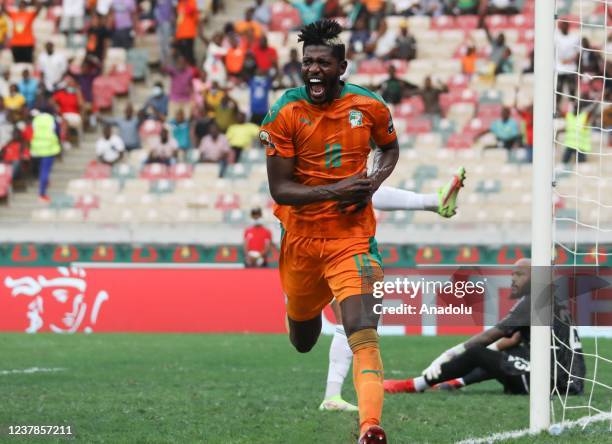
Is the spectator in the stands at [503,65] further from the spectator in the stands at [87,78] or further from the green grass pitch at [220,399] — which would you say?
the green grass pitch at [220,399]

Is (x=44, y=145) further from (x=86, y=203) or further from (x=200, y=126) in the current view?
(x=200, y=126)

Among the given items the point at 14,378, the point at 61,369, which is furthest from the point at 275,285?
the point at 14,378

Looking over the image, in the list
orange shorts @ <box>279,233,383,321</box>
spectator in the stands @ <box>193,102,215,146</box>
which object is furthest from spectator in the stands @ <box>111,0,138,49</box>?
orange shorts @ <box>279,233,383,321</box>

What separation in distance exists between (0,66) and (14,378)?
16.1 metres

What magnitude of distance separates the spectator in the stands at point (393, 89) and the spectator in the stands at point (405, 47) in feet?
3.81

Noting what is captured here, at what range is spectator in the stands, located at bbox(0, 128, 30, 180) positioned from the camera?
2339 cm

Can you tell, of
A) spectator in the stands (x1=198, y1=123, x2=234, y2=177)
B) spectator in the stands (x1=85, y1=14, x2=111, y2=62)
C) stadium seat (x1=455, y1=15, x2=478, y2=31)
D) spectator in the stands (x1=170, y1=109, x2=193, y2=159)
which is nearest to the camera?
spectator in the stands (x1=198, y1=123, x2=234, y2=177)

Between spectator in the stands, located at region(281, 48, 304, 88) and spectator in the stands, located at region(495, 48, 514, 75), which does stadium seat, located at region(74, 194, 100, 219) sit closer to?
spectator in the stands, located at region(281, 48, 304, 88)

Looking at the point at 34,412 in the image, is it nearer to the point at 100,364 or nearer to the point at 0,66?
the point at 100,364

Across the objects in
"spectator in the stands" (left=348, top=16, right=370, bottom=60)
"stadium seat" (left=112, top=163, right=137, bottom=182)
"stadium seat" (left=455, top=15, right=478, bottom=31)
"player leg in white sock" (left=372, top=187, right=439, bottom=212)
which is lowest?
"player leg in white sock" (left=372, top=187, right=439, bottom=212)

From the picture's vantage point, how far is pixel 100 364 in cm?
1280

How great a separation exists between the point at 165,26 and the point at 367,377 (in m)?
20.0

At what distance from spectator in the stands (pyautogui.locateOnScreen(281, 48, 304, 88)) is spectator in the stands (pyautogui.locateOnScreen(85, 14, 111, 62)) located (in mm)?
4147

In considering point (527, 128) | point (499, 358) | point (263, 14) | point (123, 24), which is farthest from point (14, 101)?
point (499, 358)
